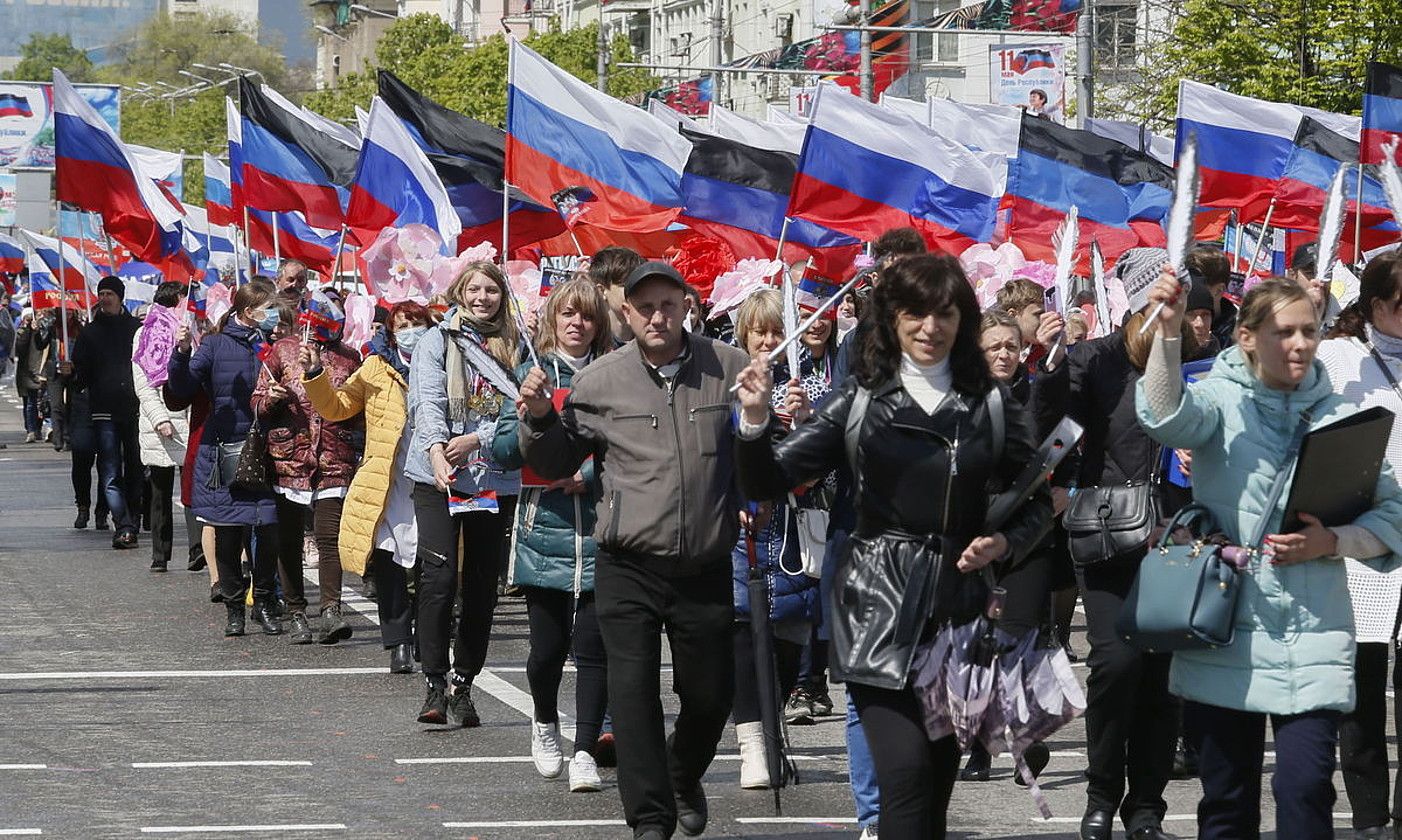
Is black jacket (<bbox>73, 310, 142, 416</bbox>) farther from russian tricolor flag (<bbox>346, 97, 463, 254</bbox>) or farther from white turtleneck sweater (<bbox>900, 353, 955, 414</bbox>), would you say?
white turtleneck sweater (<bbox>900, 353, 955, 414</bbox>)

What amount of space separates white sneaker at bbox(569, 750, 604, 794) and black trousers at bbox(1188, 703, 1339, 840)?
9.20 feet

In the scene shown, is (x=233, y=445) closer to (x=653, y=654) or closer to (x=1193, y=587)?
(x=653, y=654)

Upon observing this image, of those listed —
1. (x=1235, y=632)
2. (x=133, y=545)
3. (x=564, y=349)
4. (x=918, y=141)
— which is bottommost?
(x=133, y=545)

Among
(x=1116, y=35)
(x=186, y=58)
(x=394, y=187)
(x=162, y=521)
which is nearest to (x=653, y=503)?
(x=394, y=187)

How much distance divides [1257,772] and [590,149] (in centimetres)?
817

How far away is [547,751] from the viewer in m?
8.41

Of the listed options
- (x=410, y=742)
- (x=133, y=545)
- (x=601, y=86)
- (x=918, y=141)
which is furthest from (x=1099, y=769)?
(x=601, y=86)

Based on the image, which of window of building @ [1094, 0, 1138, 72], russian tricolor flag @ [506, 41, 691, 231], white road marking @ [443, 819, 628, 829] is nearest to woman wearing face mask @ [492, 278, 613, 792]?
white road marking @ [443, 819, 628, 829]

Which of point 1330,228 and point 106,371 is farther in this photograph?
point 106,371

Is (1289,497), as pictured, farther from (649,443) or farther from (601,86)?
(601,86)

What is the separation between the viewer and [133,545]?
1761cm

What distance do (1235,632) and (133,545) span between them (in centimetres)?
1301

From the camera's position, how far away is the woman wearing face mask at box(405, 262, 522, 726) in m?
9.12

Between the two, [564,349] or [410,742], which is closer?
[564,349]
